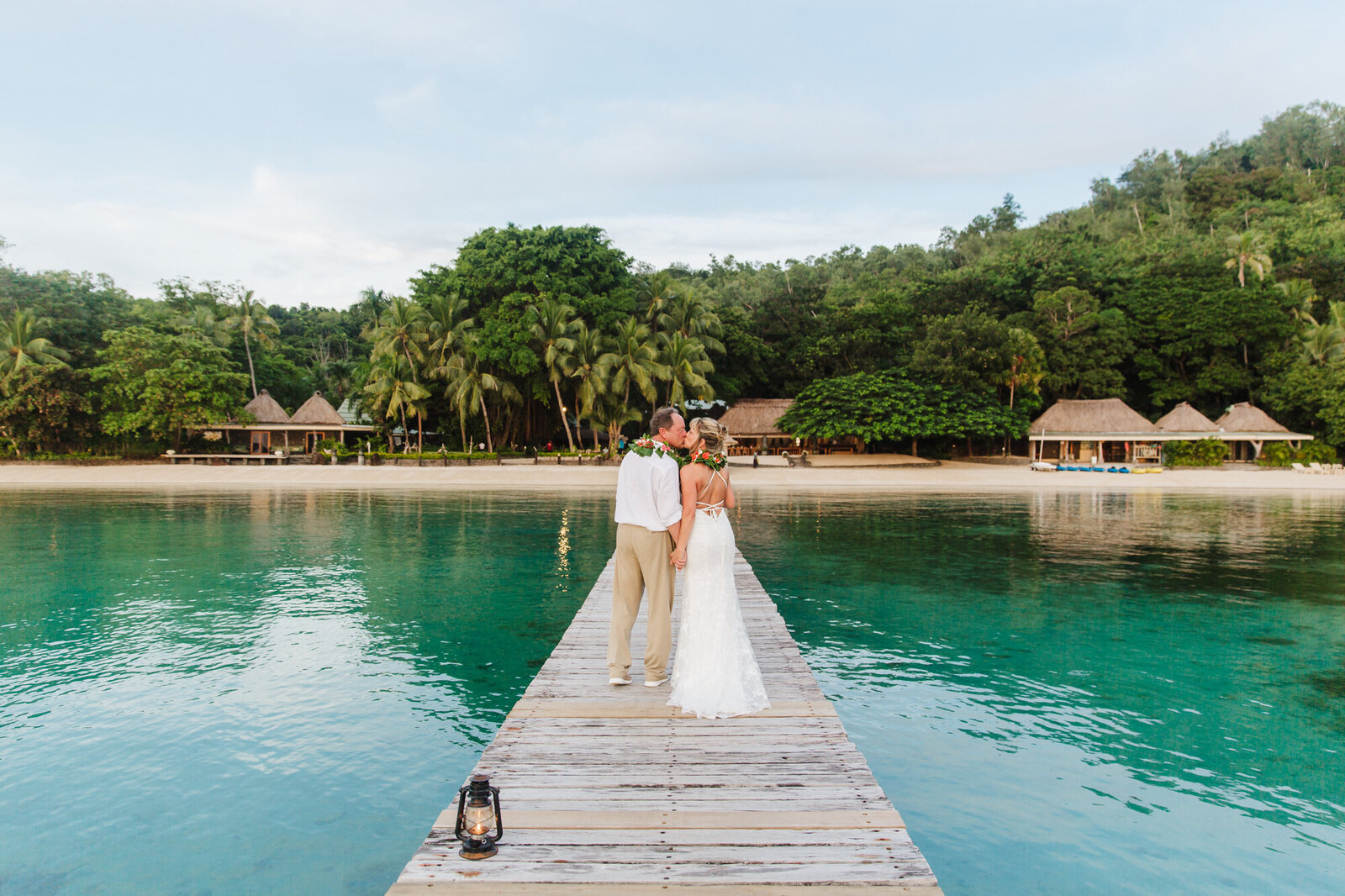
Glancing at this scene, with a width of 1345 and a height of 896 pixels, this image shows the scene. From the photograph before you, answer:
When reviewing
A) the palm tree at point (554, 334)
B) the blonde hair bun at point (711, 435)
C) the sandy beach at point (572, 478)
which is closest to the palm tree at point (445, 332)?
the palm tree at point (554, 334)

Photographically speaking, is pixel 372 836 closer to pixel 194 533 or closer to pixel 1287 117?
pixel 194 533

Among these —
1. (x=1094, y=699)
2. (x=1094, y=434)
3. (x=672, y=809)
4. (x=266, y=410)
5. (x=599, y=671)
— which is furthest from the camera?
(x=266, y=410)

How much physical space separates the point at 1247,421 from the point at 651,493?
4196 cm

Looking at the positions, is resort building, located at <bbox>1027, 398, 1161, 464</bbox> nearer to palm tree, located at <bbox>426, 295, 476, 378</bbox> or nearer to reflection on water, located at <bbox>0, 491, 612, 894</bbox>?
palm tree, located at <bbox>426, 295, 476, 378</bbox>

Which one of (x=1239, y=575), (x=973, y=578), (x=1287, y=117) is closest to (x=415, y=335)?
(x=973, y=578)

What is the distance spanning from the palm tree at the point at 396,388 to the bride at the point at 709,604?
3379cm

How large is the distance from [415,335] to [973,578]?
31.2 metres

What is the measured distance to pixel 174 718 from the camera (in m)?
6.42

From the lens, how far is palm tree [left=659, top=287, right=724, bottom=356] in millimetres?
39750

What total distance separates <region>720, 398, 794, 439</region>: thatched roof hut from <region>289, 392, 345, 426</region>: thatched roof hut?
2071 cm

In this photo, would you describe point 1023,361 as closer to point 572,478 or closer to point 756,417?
point 756,417

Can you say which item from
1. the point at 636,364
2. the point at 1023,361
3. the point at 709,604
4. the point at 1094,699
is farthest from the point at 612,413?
the point at 709,604

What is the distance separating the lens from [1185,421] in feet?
124

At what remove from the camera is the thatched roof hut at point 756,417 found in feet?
139
